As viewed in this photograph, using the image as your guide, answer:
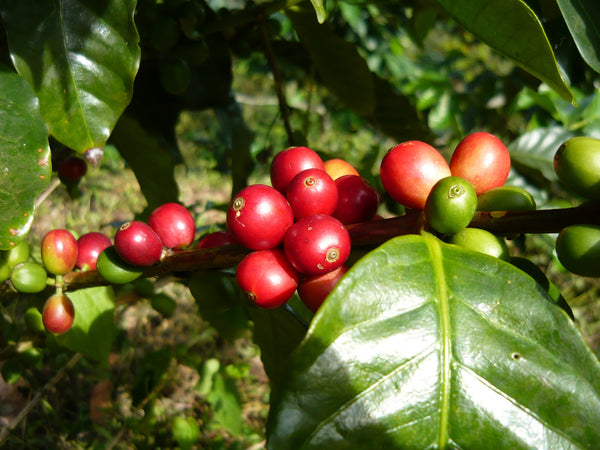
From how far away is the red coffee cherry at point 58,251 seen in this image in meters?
1.28

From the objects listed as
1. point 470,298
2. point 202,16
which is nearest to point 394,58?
point 202,16

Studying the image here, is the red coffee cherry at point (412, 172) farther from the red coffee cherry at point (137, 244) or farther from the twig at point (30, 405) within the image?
the twig at point (30, 405)

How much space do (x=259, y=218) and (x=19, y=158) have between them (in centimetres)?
61

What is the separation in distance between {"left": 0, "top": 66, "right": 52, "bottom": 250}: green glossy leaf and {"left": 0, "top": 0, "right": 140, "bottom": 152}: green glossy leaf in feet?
0.37

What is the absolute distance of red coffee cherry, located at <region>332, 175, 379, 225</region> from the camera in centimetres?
112

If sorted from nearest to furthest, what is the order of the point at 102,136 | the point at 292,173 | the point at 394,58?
the point at 292,173, the point at 102,136, the point at 394,58

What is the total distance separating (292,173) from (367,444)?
0.62 m

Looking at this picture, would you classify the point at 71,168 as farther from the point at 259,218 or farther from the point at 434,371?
the point at 434,371

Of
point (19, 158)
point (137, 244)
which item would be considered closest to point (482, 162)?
point (137, 244)

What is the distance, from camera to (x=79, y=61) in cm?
132

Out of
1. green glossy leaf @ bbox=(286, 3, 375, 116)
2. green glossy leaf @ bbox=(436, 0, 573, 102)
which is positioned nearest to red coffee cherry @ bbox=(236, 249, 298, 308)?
green glossy leaf @ bbox=(436, 0, 573, 102)

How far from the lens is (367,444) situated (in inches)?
31.7

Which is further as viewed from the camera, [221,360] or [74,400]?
[221,360]

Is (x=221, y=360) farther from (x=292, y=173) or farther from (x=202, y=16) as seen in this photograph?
(x=292, y=173)
